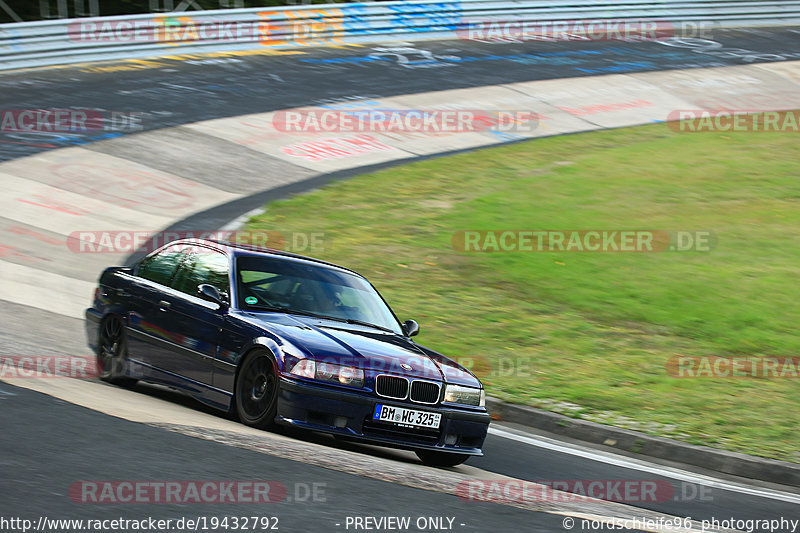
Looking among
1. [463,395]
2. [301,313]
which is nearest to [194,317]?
[301,313]

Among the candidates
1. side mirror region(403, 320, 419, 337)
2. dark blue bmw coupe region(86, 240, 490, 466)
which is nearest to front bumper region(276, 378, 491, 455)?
dark blue bmw coupe region(86, 240, 490, 466)

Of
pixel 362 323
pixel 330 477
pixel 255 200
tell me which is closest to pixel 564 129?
pixel 255 200

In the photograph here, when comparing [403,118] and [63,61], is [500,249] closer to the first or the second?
[403,118]

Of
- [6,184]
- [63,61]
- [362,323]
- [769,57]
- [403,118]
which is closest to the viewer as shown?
[362,323]

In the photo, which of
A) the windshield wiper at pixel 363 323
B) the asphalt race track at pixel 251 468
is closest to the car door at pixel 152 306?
the asphalt race track at pixel 251 468

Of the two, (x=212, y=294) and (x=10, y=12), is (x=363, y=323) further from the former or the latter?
(x=10, y=12)

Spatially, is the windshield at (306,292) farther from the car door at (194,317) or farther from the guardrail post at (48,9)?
the guardrail post at (48,9)

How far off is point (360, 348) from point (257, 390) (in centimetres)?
80

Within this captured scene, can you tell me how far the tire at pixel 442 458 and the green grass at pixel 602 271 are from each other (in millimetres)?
2173

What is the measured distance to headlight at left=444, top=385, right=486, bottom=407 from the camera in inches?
292

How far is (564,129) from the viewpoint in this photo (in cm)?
2380

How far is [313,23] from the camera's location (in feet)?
95.8

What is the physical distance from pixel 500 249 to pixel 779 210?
18.5ft

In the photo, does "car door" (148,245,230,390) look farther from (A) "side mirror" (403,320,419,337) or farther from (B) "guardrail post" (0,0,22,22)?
(B) "guardrail post" (0,0,22,22)
